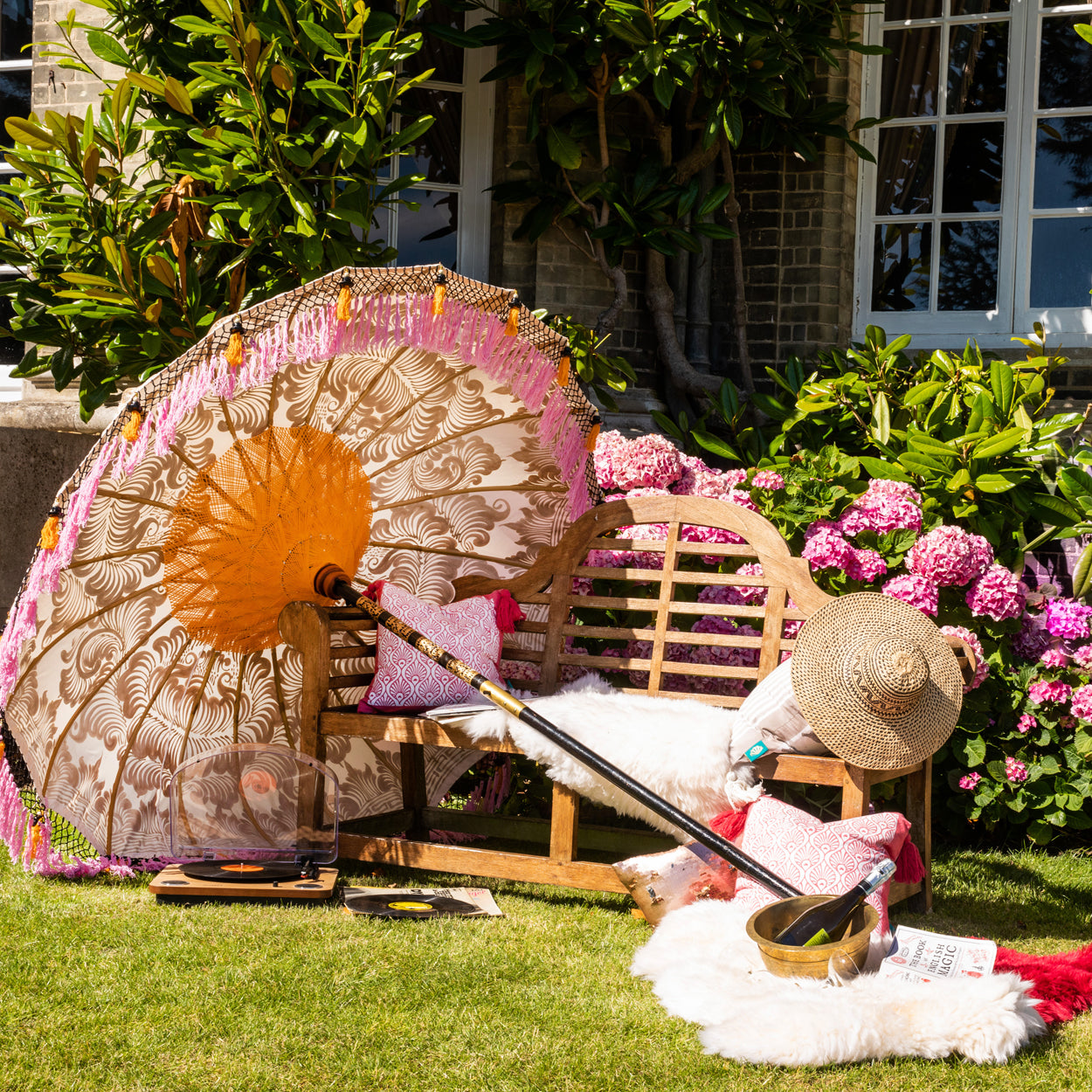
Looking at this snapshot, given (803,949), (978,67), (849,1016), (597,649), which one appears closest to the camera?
(849,1016)

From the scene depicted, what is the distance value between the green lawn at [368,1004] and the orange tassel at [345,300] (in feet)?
4.83

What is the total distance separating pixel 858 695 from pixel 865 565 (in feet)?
3.25

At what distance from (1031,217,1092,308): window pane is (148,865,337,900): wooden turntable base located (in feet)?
15.0

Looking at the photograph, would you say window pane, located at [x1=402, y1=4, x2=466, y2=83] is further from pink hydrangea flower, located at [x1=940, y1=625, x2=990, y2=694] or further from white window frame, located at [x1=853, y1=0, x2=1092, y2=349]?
pink hydrangea flower, located at [x1=940, y1=625, x2=990, y2=694]

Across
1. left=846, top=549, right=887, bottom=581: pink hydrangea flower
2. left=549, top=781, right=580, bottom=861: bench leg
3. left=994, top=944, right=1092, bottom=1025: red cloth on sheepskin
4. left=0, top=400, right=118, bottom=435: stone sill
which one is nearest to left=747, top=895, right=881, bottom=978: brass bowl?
left=994, top=944, right=1092, bottom=1025: red cloth on sheepskin

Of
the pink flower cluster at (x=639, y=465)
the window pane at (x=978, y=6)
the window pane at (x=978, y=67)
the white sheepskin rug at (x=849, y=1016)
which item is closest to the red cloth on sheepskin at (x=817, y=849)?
the white sheepskin rug at (x=849, y=1016)

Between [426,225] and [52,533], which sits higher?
[426,225]

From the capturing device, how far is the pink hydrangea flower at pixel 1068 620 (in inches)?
149

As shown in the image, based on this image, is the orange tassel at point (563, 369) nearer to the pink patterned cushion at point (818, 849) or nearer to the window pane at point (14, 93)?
the pink patterned cushion at point (818, 849)

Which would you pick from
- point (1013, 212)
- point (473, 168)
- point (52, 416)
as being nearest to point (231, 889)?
point (52, 416)

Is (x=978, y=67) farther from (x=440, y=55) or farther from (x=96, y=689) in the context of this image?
(x=96, y=689)

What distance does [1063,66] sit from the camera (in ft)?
19.1

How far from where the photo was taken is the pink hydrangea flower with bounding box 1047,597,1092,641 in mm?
3793

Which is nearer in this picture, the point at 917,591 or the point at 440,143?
the point at 917,591
